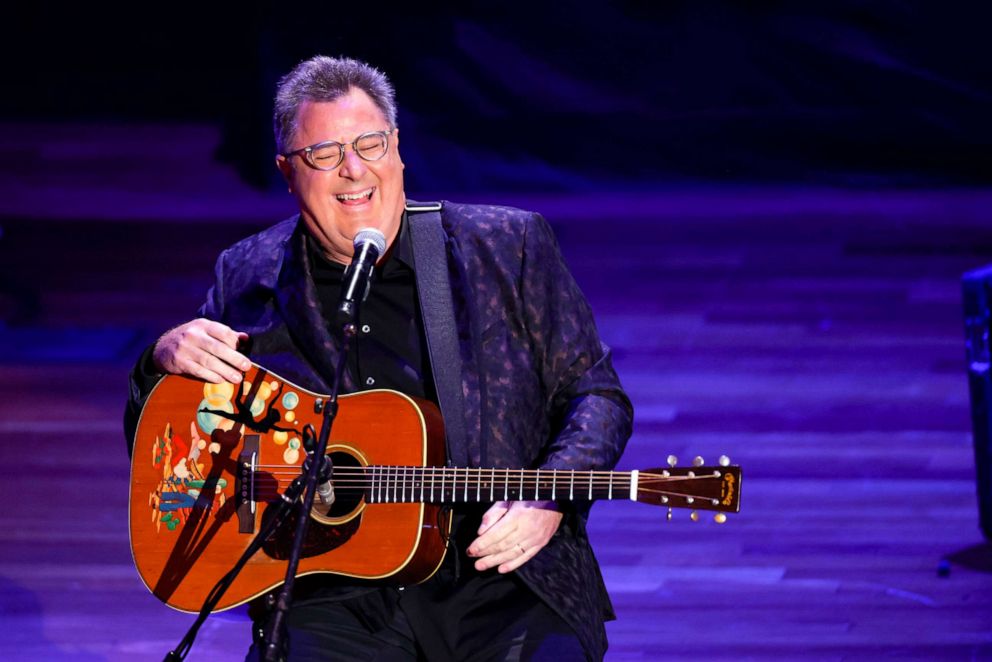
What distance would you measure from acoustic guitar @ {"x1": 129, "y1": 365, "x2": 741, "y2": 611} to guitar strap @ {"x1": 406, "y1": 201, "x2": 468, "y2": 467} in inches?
2.8

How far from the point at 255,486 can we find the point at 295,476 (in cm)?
10

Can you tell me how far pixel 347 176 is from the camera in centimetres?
311

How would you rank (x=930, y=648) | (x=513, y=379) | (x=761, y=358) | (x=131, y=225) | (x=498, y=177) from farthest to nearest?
1. (x=131, y=225)
2. (x=498, y=177)
3. (x=761, y=358)
4. (x=930, y=648)
5. (x=513, y=379)

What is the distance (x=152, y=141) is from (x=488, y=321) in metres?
3.95

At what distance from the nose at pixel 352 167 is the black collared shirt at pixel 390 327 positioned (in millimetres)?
204

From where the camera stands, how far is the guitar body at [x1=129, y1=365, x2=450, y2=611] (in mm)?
2896

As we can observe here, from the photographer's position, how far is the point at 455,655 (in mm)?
2889

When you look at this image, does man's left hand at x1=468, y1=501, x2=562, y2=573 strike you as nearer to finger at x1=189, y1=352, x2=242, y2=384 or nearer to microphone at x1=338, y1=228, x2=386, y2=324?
microphone at x1=338, y1=228, x2=386, y2=324

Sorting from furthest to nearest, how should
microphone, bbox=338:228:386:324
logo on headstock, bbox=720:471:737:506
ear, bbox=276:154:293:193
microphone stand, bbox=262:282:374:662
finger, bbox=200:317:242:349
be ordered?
1. ear, bbox=276:154:293:193
2. finger, bbox=200:317:242:349
3. logo on headstock, bbox=720:471:737:506
4. microphone, bbox=338:228:386:324
5. microphone stand, bbox=262:282:374:662

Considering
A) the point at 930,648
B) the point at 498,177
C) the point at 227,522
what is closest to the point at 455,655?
the point at 227,522

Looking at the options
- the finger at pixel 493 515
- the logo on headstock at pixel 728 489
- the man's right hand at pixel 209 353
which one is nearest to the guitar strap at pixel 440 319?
the finger at pixel 493 515

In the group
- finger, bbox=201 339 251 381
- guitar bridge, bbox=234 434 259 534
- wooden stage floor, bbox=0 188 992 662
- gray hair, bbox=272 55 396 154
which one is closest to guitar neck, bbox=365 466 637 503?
guitar bridge, bbox=234 434 259 534

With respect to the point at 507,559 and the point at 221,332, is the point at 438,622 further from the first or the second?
the point at 221,332

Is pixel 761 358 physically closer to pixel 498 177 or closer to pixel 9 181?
pixel 498 177
